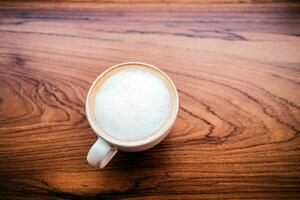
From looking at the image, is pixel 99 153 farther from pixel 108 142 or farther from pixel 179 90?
pixel 179 90

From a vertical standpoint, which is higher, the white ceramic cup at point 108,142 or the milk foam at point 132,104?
the milk foam at point 132,104

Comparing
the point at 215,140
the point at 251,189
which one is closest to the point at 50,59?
the point at 215,140

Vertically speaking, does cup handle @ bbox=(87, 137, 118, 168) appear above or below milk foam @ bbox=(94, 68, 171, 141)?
below

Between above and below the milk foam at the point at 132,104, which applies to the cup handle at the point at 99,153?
below

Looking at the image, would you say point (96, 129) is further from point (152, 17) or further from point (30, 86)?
point (152, 17)
